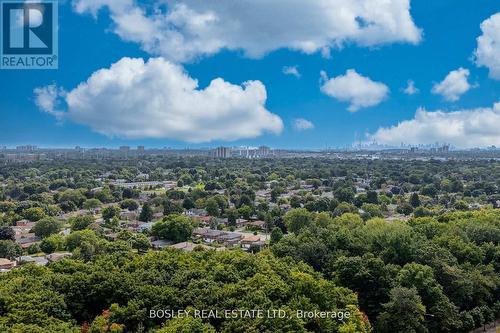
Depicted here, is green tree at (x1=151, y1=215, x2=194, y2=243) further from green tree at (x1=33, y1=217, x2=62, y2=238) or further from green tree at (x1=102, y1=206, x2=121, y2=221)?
green tree at (x1=102, y1=206, x2=121, y2=221)

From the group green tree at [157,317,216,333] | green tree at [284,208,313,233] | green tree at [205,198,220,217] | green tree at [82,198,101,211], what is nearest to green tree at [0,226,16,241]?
green tree at [82,198,101,211]

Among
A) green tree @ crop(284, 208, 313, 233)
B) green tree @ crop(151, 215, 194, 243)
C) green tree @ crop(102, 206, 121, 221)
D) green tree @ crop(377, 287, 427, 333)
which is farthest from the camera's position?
green tree @ crop(102, 206, 121, 221)

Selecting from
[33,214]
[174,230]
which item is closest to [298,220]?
[174,230]

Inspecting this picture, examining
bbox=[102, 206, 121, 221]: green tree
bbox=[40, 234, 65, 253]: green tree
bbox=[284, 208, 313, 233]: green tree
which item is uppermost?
bbox=[284, 208, 313, 233]: green tree

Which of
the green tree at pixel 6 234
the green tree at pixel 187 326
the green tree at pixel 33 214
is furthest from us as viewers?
the green tree at pixel 33 214

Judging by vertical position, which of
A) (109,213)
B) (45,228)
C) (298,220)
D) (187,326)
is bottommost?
(45,228)

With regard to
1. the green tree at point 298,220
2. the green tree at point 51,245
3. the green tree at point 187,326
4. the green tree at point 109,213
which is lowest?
the green tree at point 51,245

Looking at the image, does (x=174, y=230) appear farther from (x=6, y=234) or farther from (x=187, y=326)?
(x=187, y=326)

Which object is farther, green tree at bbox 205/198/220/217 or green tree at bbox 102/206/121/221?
green tree at bbox 205/198/220/217

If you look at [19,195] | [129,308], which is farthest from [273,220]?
[19,195]

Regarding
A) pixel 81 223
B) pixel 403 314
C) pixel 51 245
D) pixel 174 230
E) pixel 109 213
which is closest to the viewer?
pixel 403 314

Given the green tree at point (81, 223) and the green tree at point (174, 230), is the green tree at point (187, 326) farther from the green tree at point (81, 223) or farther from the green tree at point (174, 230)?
the green tree at point (81, 223)

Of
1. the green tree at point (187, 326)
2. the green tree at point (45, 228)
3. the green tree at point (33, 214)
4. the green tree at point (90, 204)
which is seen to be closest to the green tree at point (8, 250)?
the green tree at point (45, 228)
